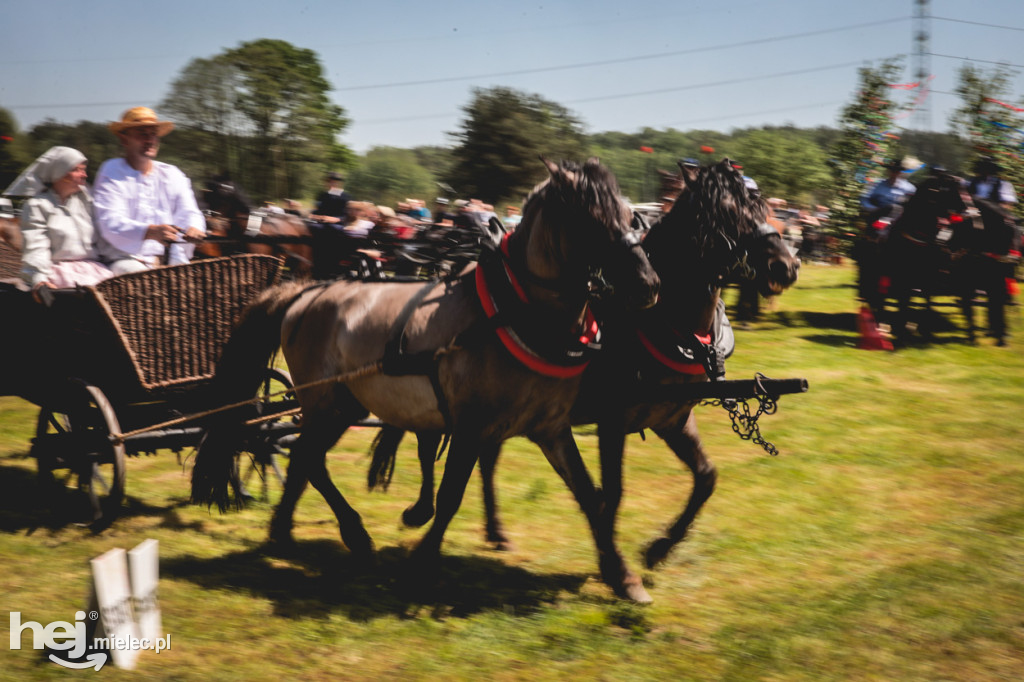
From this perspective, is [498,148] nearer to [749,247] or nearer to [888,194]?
[888,194]

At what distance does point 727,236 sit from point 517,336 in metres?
1.16

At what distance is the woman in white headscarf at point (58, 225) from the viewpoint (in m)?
5.06

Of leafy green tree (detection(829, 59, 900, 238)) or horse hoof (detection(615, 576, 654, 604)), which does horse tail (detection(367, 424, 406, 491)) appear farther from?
leafy green tree (detection(829, 59, 900, 238))

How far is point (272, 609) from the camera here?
13.9ft

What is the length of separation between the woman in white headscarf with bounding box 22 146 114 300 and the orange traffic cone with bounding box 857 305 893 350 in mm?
9697

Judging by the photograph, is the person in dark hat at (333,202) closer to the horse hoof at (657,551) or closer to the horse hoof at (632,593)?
the horse hoof at (657,551)

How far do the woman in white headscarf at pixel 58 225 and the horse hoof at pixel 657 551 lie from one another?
11.7 ft

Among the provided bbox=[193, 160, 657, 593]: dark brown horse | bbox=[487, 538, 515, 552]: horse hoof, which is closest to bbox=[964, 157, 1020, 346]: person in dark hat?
bbox=[487, 538, 515, 552]: horse hoof

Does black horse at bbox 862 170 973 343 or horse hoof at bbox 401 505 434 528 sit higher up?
black horse at bbox 862 170 973 343

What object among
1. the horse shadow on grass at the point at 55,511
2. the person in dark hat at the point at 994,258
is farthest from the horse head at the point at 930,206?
the horse shadow on grass at the point at 55,511

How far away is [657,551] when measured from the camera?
4.79m

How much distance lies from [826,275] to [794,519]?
55.6 feet

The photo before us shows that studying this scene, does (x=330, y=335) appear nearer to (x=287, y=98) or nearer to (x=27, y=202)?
(x=27, y=202)

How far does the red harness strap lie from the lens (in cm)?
392
